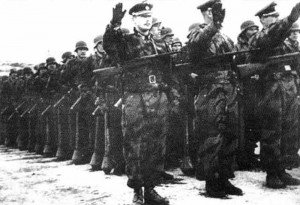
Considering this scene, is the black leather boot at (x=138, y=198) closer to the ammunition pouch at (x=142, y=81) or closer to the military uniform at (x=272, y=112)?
the ammunition pouch at (x=142, y=81)

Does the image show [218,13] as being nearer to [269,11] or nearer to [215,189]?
[269,11]

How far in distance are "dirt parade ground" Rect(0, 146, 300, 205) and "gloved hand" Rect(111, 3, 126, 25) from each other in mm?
2215

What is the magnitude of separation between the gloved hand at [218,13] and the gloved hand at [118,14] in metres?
1.01

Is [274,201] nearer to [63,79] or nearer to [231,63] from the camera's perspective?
[231,63]

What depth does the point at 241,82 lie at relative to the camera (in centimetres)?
706

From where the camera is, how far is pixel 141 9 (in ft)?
17.1

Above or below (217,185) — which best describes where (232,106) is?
above

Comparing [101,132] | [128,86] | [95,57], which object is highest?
[95,57]

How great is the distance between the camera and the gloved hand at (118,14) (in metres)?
4.69

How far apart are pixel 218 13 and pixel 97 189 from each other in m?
3.07

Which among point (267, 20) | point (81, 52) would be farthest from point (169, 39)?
point (267, 20)

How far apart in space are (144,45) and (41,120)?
6.72 meters

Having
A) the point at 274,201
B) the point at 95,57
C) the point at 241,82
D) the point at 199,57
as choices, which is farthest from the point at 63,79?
the point at 274,201

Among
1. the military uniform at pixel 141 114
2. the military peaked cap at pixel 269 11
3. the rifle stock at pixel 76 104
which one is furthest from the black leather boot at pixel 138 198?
the rifle stock at pixel 76 104
